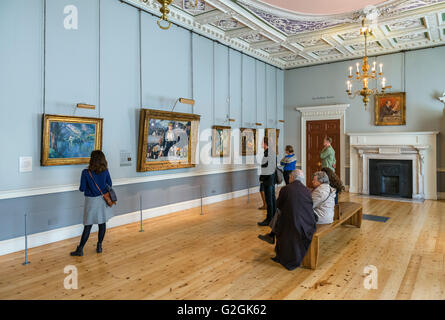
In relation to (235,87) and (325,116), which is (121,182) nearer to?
(235,87)

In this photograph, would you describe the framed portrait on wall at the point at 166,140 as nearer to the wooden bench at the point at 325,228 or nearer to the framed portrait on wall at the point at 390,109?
the wooden bench at the point at 325,228

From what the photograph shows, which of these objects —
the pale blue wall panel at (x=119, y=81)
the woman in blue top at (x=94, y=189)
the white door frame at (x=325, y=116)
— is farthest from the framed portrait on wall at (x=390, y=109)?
the woman in blue top at (x=94, y=189)

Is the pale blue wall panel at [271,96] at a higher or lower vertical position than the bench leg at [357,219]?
higher

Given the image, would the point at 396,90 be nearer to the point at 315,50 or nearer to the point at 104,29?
the point at 315,50

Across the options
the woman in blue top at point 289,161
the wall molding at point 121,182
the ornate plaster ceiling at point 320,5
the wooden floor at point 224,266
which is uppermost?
the ornate plaster ceiling at point 320,5

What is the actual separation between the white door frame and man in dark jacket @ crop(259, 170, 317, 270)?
8.52 meters

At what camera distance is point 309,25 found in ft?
29.7

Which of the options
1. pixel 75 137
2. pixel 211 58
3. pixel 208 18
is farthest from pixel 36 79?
pixel 211 58

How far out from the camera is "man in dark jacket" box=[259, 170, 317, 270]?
14.6 feet

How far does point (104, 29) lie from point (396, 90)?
9.96 meters

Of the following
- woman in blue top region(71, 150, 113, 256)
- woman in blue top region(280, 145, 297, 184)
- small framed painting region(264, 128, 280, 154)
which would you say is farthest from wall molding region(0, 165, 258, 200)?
woman in blue top region(280, 145, 297, 184)

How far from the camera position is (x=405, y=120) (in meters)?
11.0

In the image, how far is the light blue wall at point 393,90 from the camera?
10.5m

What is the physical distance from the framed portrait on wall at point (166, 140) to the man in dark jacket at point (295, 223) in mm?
3968
